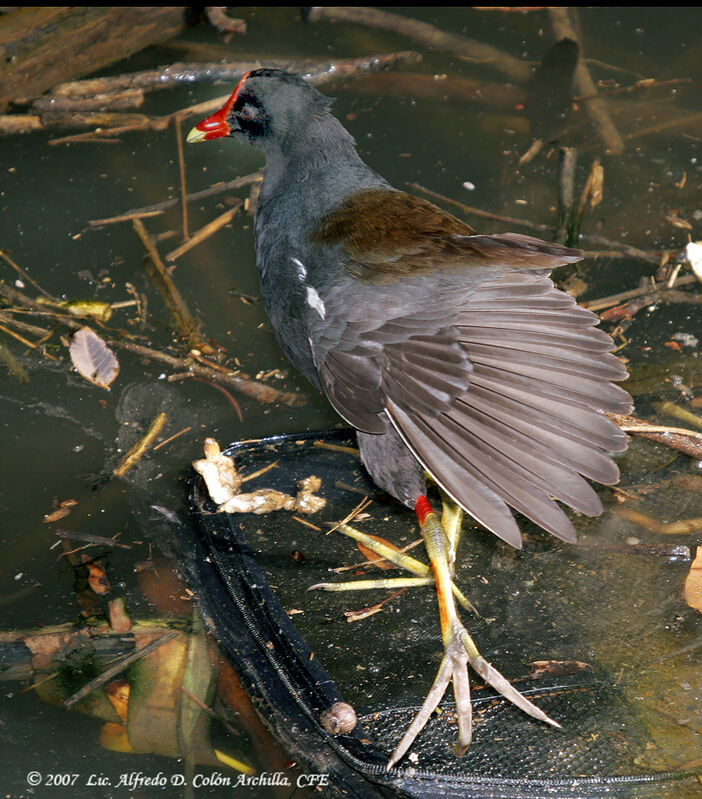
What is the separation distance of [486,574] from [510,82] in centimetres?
293

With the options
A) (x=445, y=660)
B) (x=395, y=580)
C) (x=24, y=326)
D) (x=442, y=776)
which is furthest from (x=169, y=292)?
(x=442, y=776)

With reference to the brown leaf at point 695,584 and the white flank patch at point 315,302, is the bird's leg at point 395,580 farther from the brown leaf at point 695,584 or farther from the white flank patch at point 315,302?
the white flank patch at point 315,302

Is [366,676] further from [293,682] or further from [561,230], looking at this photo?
[561,230]

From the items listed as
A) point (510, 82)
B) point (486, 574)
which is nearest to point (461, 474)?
point (486, 574)

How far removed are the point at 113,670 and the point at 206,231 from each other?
1.97 metres

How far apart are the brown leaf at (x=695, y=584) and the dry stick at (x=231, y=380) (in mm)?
1333

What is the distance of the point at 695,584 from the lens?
236cm

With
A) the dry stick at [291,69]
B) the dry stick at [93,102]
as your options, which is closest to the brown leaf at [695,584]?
the dry stick at [291,69]

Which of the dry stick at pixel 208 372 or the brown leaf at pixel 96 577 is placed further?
the dry stick at pixel 208 372

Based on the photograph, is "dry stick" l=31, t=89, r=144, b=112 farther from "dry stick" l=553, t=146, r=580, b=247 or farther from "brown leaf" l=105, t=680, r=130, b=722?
"brown leaf" l=105, t=680, r=130, b=722

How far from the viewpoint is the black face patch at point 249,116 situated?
285 centimetres

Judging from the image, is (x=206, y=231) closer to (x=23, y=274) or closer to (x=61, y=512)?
(x=23, y=274)

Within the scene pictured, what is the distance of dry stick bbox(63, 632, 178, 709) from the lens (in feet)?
7.22

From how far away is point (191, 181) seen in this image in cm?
398
